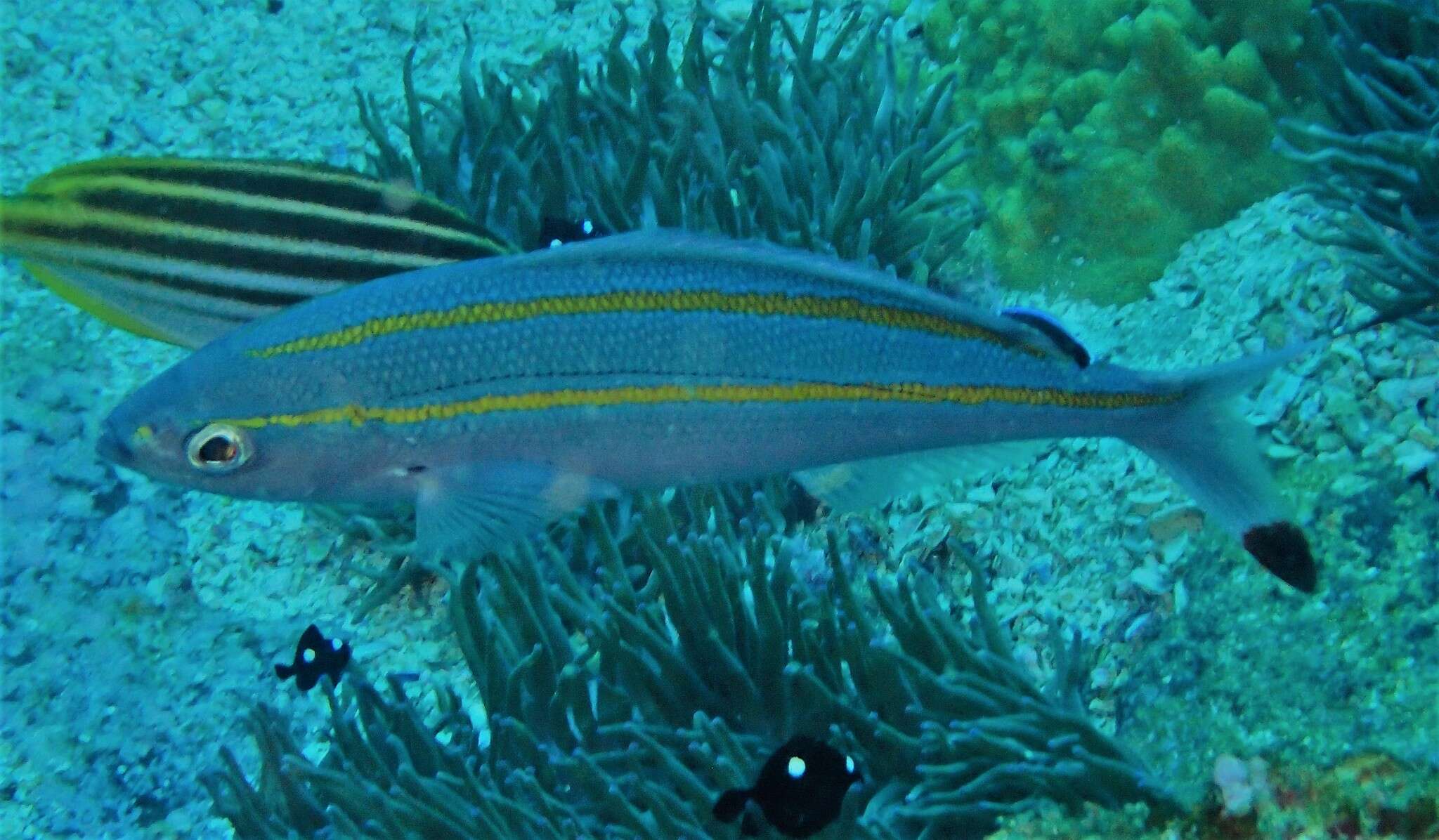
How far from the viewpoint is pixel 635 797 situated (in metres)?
3.18

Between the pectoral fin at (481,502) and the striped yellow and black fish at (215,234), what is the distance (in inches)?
39.7

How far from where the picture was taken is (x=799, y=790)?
279cm

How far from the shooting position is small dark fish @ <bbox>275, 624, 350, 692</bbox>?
412 cm

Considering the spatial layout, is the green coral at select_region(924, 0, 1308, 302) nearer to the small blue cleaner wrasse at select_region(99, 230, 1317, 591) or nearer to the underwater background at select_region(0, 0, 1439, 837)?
the underwater background at select_region(0, 0, 1439, 837)

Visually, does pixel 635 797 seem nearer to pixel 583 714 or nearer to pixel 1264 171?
pixel 583 714

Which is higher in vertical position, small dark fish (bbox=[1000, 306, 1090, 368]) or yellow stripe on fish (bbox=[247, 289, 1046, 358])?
yellow stripe on fish (bbox=[247, 289, 1046, 358])

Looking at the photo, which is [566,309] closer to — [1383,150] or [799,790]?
[799,790]

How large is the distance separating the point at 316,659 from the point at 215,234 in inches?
67.9

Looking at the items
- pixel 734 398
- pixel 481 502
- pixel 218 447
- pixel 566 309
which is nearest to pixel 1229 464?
pixel 734 398

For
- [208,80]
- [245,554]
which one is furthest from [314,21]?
[245,554]

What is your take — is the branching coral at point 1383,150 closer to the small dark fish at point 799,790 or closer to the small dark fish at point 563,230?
the small dark fish at point 799,790

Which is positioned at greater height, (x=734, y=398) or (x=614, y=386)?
(x=614, y=386)

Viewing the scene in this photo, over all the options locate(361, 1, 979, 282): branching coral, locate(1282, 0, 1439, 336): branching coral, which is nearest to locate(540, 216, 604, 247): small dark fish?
locate(361, 1, 979, 282): branching coral

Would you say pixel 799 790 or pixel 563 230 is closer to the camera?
pixel 799 790
